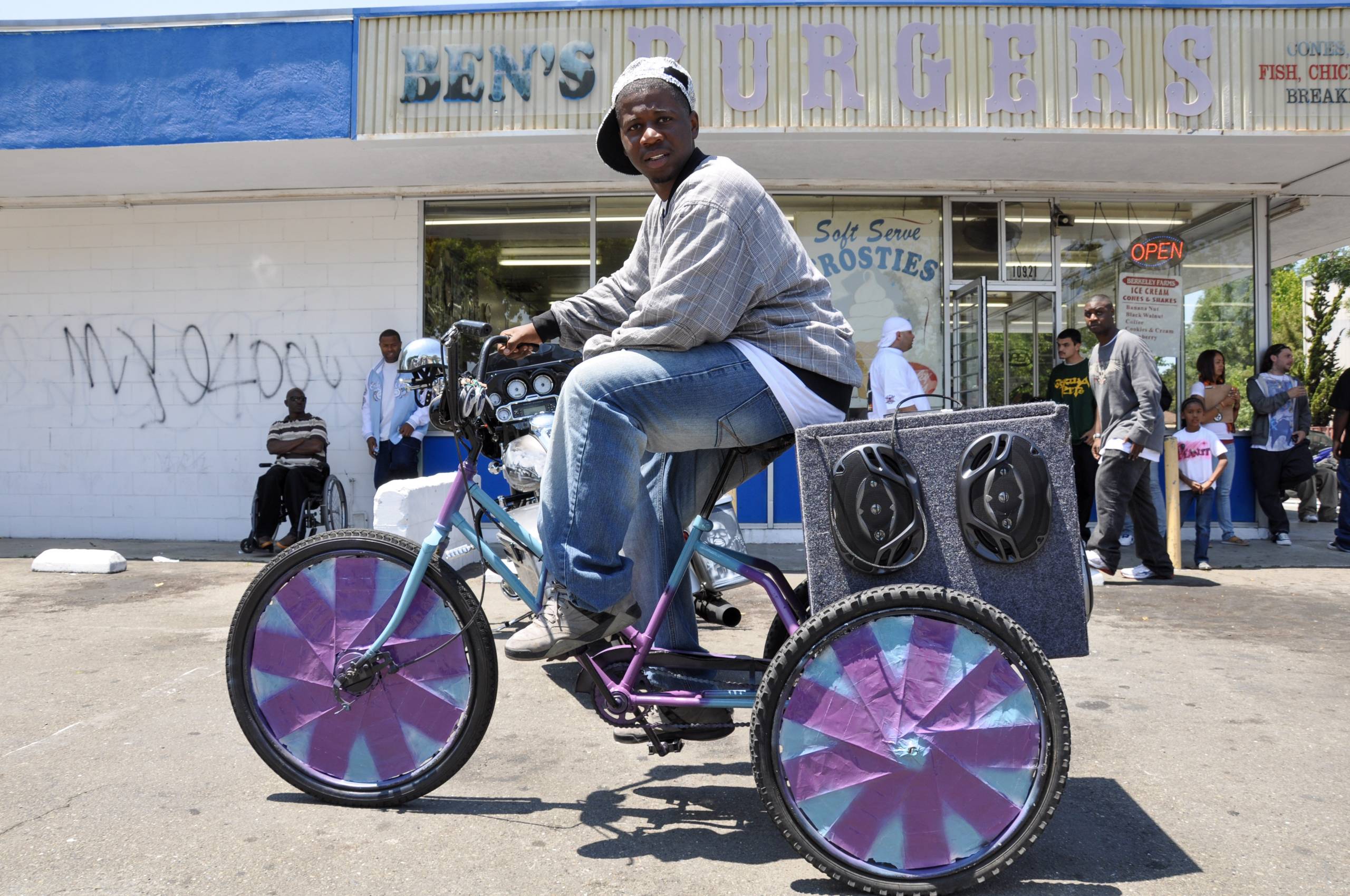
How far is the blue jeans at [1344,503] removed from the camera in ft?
29.0

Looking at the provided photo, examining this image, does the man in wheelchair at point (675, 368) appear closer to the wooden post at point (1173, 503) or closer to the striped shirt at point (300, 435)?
the wooden post at point (1173, 503)

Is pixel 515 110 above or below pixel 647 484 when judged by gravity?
above

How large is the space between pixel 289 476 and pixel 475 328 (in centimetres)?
683

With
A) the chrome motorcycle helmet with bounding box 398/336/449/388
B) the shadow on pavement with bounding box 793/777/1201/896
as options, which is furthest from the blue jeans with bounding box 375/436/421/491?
the shadow on pavement with bounding box 793/777/1201/896

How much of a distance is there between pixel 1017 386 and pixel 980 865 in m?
8.63

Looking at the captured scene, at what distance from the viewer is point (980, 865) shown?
225 centimetres

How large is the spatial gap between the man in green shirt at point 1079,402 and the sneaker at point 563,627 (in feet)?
21.3

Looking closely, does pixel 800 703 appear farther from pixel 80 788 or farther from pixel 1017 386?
pixel 1017 386

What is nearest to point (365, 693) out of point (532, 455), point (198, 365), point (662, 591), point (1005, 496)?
point (662, 591)

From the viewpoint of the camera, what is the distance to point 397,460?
30.3 ft

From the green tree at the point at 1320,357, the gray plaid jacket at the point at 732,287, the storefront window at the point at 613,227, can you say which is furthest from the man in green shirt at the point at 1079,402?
the green tree at the point at 1320,357

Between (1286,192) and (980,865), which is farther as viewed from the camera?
(1286,192)

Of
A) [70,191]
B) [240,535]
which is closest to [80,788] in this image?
[240,535]

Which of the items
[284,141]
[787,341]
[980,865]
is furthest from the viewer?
[284,141]
